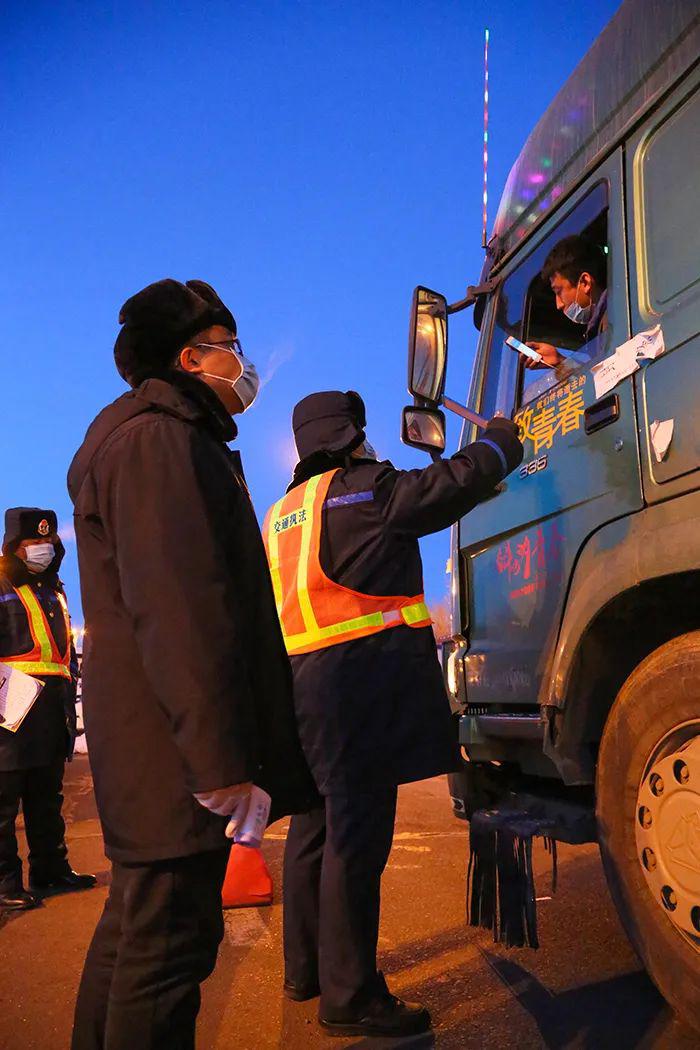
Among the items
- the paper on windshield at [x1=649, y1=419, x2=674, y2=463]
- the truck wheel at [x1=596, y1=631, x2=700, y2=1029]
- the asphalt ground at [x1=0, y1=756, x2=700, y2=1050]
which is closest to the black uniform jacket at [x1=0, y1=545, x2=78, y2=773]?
the asphalt ground at [x1=0, y1=756, x2=700, y2=1050]

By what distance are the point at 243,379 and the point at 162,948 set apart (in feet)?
4.20

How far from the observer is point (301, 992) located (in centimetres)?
272

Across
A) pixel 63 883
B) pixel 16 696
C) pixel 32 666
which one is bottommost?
pixel 63 883

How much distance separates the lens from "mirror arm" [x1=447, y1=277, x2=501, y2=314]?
3543 mm

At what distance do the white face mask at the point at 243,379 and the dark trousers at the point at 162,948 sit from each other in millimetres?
1071

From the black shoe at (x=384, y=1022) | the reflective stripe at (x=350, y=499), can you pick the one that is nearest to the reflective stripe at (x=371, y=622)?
the reflective stripe at (x=350, y=499)

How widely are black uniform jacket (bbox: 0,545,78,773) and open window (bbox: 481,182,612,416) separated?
293 cm

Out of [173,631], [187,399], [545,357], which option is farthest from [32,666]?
[173,631]

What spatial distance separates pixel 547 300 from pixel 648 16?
39.0 inches

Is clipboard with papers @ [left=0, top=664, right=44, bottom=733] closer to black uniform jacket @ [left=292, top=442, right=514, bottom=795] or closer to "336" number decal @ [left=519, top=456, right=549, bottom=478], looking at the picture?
black uniform jacket @ [left=292, top=442, right=514, bottom=795]

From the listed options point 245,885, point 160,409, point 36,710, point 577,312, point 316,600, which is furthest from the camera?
point 36,710

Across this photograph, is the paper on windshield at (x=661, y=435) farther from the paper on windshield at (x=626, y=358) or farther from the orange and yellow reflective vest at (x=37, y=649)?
the orange and yellow reflective vest at (x=37, y=649)

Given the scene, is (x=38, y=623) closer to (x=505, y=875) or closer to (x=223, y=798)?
(x=505, y=875)

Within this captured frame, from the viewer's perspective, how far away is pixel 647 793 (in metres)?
2.21
